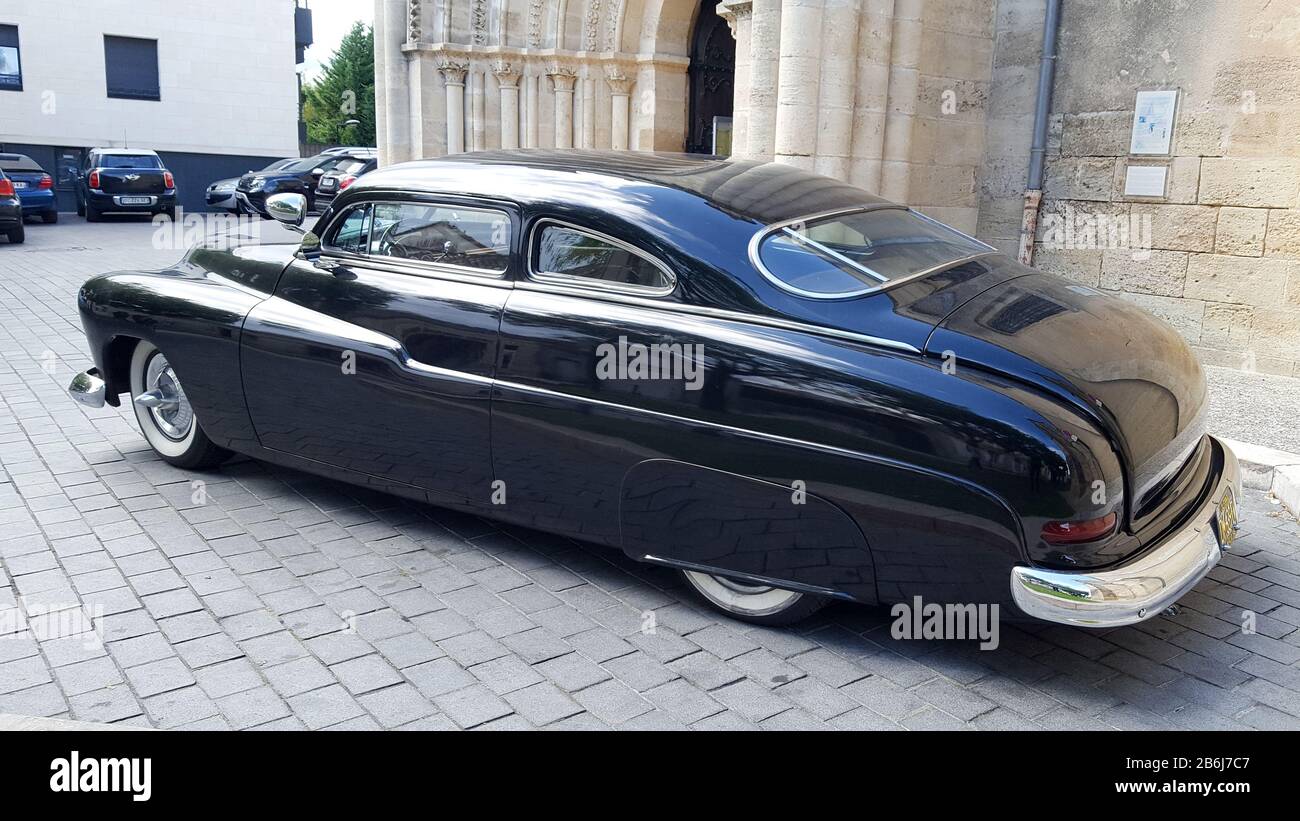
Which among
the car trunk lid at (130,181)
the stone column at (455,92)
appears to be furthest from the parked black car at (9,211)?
the stone column at (455,92)

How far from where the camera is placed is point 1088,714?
3150mm

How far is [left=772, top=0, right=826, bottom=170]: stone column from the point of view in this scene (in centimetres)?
760

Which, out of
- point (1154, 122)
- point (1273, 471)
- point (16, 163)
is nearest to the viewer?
point (1273, 471)

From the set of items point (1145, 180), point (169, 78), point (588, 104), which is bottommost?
point (1145, 180)

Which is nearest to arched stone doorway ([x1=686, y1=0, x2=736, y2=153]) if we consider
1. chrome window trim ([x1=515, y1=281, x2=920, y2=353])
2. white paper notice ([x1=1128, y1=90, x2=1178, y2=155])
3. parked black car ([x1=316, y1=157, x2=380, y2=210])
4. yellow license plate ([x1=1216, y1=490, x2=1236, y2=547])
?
white paper notice ([x1=1128, y1=90, x2=1178, y2=155])

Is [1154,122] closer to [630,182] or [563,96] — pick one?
[630,182]

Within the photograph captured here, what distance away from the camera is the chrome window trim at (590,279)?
3713mm

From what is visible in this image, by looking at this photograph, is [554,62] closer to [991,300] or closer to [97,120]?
[991,300]

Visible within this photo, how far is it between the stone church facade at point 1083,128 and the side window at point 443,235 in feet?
13.6

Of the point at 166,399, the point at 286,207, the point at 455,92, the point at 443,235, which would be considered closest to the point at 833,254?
the point at 443,235

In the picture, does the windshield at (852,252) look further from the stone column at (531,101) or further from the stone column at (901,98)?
the stone column at (531,101)

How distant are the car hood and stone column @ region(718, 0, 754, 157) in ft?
16.7

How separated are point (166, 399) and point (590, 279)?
2.66 metres

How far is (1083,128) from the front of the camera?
8.45 m
